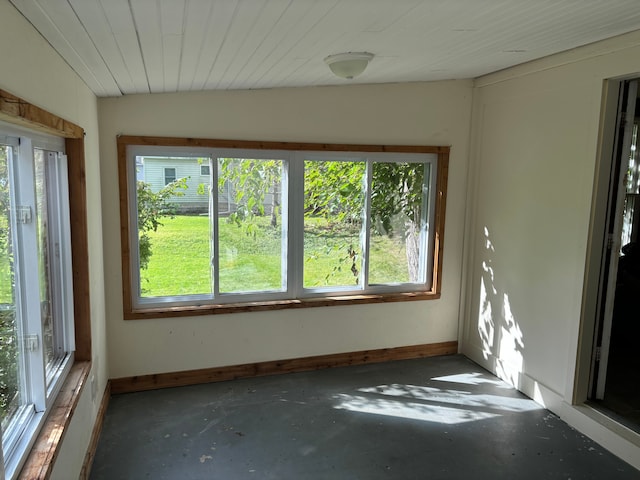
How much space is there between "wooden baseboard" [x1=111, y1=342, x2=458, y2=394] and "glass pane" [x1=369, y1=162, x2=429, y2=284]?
2.21 feet

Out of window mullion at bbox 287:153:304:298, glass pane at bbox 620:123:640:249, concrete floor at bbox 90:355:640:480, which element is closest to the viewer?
concrete floor at bbox 90:355:640:480

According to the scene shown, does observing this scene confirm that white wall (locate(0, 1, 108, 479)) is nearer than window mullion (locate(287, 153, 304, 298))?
Yes

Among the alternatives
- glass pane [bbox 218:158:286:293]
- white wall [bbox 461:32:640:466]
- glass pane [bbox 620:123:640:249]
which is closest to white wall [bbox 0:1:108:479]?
glass pane [bbox 218:158:286:293]

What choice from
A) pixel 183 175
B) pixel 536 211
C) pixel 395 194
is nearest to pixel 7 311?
pixel 183 175

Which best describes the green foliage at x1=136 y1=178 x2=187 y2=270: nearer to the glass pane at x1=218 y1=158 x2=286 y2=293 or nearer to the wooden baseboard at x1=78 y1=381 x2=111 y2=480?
the glass pane at x1=218 y1=158 x2=286 y2=293

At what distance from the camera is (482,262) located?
4.25m

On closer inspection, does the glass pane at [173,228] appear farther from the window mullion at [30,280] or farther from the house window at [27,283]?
Result: the window mullion at [30,280]

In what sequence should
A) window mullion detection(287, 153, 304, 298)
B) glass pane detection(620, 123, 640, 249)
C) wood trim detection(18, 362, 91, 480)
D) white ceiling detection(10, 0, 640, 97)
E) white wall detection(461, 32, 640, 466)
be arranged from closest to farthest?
white ceiling detection(10, 0, 640, 97), wood trim detection(18, 362, 91, 480), white wall detection(461, 32, 640, 466), window mullion detection(287, 153, 304, 298), glass pane detection(620, 123, 640, 249)

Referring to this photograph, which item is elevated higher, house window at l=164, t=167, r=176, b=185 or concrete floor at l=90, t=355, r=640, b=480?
house window at l=164, t=167, r=176, b=185

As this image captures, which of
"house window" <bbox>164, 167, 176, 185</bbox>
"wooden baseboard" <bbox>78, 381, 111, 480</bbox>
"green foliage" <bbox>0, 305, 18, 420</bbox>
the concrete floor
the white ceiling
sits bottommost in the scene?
the concrete floor

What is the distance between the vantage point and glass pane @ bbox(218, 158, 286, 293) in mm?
3783

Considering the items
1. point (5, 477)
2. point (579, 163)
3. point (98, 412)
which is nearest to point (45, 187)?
point (5, 477)

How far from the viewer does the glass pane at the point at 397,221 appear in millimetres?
4242

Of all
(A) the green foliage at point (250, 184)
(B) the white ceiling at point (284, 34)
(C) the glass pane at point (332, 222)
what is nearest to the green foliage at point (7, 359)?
(B) the white ceiling at point (284, 34)
